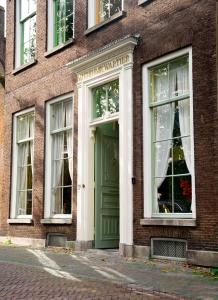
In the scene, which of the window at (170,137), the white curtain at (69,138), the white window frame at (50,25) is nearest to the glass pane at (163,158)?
the window at (170,137)

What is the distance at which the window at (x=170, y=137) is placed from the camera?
10367mm

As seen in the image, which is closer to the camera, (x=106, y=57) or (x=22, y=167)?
(x=106, y=57)

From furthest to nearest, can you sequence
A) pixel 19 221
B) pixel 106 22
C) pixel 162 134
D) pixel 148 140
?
pixel 19 221
pixel 106 22
pixel 148 140
pixel 162 134

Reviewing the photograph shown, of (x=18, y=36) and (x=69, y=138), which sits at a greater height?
(x=18, y=36)

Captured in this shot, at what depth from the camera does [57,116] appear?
14391 millimetres

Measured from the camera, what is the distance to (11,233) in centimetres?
1564

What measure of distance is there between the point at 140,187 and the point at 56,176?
376cm

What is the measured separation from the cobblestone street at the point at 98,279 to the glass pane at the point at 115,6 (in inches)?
239

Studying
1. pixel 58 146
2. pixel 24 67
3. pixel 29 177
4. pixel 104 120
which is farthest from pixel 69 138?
pixel 24 67

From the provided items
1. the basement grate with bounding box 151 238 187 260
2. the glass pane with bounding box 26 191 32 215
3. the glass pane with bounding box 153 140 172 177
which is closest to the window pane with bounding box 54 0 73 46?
the glass pane with bounding box 26 191 32 215

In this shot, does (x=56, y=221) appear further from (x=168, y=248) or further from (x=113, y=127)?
(x=168, y=248)

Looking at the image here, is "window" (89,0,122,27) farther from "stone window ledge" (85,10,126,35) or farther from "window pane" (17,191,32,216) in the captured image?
"window pane" (17,191,32,216)

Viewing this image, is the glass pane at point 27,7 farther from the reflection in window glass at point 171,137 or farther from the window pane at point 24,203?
the reflection in window glass at point 171,137

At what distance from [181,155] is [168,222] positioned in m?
1.43
